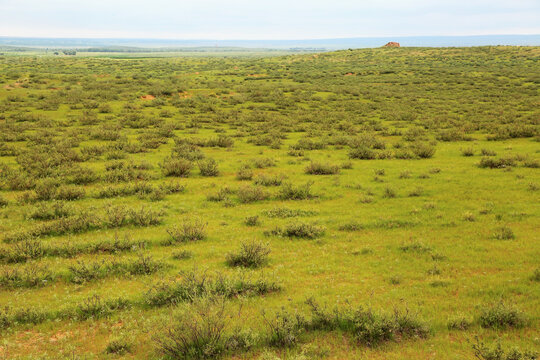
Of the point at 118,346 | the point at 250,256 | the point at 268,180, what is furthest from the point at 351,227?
the point at 118,346

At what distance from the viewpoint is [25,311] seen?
319 inches

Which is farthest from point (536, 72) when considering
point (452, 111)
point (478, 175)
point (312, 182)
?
point (312, 182)

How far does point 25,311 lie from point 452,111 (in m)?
46.5

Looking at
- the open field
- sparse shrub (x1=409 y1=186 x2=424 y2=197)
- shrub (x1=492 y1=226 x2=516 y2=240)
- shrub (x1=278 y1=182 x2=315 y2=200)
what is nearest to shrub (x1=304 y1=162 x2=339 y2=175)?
the open field

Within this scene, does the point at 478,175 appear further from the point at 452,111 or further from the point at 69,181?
the point at 452,111

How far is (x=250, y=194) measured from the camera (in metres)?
16.8

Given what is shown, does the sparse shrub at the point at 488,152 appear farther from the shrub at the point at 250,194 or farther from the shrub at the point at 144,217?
the shrub at the point at 144,217

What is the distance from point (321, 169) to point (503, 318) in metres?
14.4

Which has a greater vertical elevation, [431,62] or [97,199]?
[431,62]

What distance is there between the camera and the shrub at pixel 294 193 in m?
17.1

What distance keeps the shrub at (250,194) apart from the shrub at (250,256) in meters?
5.89

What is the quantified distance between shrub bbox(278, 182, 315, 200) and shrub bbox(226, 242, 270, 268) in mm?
6352

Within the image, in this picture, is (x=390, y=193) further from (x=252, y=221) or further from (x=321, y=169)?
(x=252, y=221)

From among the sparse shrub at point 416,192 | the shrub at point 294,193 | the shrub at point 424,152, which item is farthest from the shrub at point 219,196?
the shrub at point 424,152
